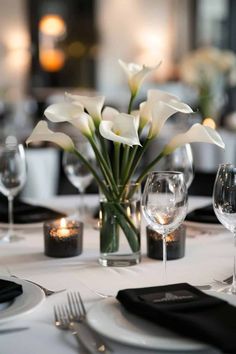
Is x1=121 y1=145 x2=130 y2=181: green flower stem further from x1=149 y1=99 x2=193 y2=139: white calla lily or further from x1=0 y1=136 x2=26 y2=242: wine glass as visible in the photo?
x1=0 y1=136 x2=26 y2=242: wine glass

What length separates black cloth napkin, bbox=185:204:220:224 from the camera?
5.57ft

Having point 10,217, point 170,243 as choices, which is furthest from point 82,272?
point 10,217

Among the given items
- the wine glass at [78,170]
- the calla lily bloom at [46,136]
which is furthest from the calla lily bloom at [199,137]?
the wine glass at [78,170]

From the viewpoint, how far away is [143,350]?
0.89m

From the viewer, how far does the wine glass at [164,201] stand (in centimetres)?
117

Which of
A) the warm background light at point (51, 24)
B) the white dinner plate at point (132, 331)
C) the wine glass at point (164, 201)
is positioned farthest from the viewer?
the warm background light at point (51, 24)

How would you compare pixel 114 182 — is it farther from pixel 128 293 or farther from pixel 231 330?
pixel 231 330

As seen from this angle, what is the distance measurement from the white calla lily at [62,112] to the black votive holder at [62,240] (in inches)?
12.2

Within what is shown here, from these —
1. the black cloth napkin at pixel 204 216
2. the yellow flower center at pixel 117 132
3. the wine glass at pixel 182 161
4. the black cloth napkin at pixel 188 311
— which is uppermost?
the yellow flower center at pixel 117 132

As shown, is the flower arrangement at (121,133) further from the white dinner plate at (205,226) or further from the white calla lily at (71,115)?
the white dinner plate at (205,226)

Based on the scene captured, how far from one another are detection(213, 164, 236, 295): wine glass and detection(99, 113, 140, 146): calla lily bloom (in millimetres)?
186

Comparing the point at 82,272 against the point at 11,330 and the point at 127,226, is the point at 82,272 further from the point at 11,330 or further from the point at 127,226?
the point at 11,330

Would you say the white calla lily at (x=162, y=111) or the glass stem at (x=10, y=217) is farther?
the glass stem at (x=10, y=217)

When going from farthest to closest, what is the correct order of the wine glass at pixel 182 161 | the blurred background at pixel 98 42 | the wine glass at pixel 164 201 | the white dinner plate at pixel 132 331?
the blurred background at pixel 98 42, the wine glass at pixel 182 161, the wine glass at pixel 164 201, the white dinner plate at pixel 132 331
